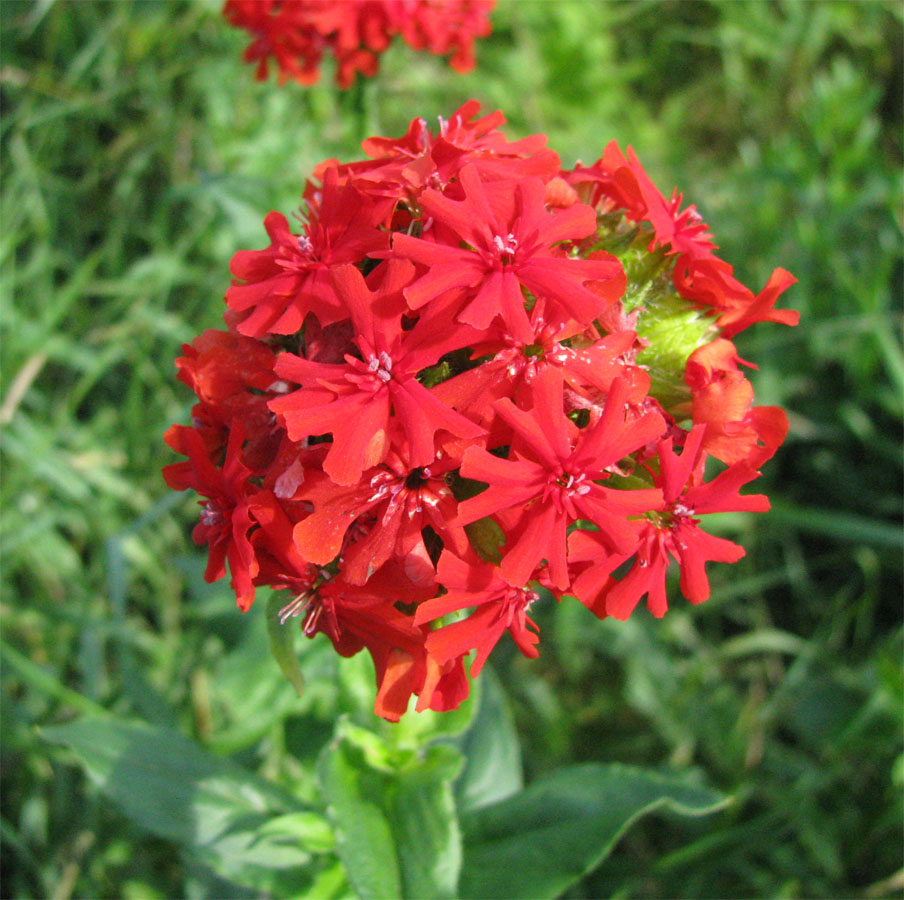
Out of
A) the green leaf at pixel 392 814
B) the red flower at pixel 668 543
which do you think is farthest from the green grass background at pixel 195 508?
the red flower at pixel 668 543

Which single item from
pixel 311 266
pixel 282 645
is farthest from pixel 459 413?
pixel 282 645

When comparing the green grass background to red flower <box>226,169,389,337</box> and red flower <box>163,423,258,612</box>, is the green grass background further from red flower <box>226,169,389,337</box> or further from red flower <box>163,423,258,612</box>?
red flower <box>226,169,389,337</box>

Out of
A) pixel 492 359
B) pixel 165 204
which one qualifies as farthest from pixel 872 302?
pixel 165 204

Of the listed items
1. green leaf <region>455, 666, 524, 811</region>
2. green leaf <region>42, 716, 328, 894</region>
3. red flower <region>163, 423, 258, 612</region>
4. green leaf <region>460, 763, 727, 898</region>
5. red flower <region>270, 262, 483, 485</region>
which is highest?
red flower <region>270, 262, 483, 485</region>

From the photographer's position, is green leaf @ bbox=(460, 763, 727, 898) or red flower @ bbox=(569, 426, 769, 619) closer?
red flower @ bbox=(569, 426, 769, 619)

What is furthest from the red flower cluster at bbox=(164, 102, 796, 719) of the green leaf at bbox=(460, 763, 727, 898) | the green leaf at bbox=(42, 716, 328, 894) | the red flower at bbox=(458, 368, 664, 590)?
the green leaf at bbox=(42, 716, 328, 894)

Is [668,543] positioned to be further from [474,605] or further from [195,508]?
[195,508]

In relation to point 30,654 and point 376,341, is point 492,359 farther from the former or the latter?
point 30,654
